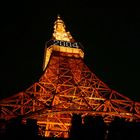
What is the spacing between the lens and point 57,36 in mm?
29109

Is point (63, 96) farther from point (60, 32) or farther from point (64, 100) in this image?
point (60, 32)

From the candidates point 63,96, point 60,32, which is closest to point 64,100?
point 63,96

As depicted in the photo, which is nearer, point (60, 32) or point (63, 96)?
point (63, 96)

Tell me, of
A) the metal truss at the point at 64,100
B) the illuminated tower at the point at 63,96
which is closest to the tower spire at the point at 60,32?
the illuminated tower at the point at 63,96

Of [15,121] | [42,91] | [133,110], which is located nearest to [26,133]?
[15,121]

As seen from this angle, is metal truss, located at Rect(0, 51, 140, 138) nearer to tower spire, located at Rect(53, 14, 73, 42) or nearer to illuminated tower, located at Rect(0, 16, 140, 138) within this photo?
illuminated tower, located at Rect(0, 16, 140, 138)

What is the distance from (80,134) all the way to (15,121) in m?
1.62

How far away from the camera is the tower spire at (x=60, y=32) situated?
2891cm

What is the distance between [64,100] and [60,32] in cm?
1003

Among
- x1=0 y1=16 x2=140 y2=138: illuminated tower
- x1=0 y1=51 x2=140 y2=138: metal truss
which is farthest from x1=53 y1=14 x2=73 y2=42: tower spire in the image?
x1=0 y1=51 x2=140 y2=138: metal truss

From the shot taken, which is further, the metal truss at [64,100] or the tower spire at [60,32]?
the tower spire at [60,32]

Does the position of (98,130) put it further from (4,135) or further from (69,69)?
(69,69)

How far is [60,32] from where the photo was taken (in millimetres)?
29625

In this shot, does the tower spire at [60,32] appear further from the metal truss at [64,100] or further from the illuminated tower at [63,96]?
the metal truss at [64,100]
